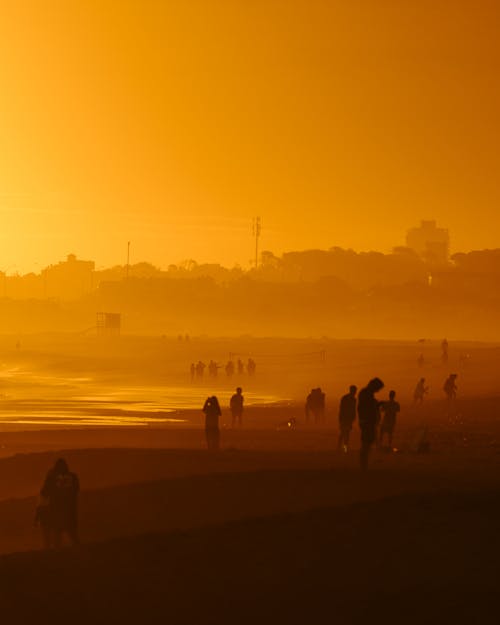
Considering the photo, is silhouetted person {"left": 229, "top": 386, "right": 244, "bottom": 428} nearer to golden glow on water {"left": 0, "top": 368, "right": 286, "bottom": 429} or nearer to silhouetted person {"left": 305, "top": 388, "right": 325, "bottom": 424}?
silhouetted person {"left": 305, "top": 388, "right": 325, "bottom": 424}

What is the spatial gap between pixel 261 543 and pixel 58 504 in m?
2.62

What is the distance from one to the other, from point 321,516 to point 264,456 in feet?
28.7

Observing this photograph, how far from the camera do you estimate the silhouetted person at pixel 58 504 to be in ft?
50.6

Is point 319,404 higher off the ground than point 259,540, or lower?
higher

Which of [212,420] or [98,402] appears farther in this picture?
[98,402]

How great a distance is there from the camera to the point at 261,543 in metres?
14.5

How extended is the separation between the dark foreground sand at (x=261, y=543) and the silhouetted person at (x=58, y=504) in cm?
44

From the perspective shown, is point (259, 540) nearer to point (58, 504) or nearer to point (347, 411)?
point (58, 504)

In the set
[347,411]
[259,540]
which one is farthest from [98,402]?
[259,540]

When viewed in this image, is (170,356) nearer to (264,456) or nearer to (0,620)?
(264,456)

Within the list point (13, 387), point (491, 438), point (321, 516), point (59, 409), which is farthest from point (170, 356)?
point (321, 516)

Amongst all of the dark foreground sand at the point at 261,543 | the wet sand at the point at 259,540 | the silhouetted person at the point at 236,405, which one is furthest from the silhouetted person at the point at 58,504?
the silhouetted person at the point at 236,405

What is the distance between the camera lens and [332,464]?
2288cm

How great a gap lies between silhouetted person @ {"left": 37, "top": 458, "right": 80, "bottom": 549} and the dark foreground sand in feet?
1.43
